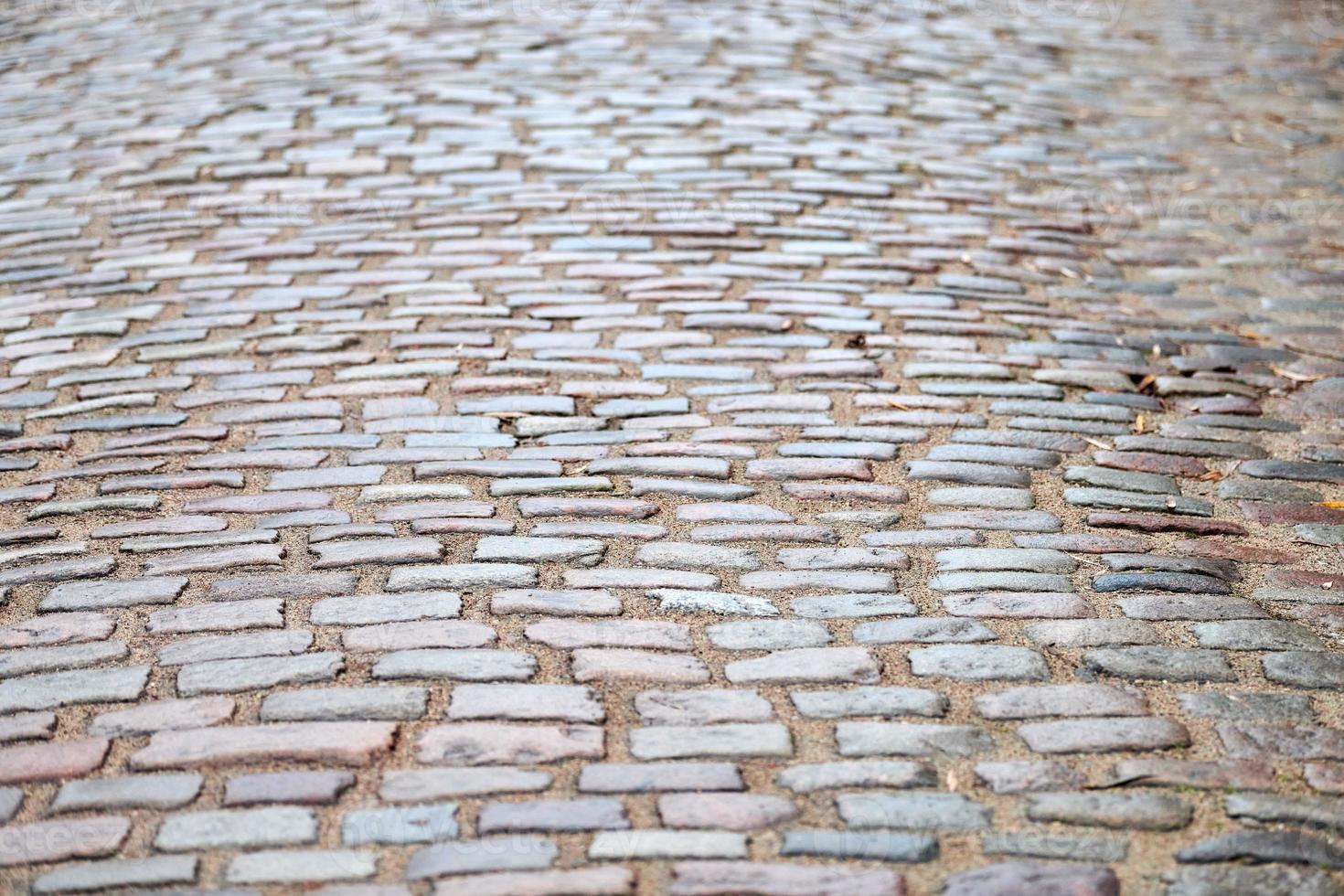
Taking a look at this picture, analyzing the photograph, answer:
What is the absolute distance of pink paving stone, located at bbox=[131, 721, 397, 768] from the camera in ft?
8.46

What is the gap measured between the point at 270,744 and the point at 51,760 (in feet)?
1.34

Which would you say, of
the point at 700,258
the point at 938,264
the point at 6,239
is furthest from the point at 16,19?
the point at 938,264

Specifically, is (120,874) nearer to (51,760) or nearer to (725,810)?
(51,760)

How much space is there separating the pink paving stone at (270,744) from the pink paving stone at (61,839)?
0.55 feet

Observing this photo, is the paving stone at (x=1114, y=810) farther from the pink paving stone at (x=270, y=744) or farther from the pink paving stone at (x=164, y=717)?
the pink paving stone at (x=164, y=717)

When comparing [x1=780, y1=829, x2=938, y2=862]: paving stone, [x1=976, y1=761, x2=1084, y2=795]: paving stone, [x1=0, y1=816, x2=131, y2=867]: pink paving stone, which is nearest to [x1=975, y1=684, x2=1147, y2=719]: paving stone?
[x1=976, y1=761, x2=1084, y2=795]: paving stone

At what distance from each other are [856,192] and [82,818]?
14.0 feet

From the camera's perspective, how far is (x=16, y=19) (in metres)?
8.91

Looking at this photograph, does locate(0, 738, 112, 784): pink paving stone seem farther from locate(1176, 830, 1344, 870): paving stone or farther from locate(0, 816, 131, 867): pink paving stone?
locate(1176, 830, 1344, 870): paving stone

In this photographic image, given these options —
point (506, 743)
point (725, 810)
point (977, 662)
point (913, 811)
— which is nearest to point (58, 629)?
point (506, 743)

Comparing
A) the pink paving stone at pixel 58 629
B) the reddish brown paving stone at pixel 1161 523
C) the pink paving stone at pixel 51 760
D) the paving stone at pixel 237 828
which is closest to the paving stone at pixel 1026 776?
the reddish brown paving stone at pixel 1161 523

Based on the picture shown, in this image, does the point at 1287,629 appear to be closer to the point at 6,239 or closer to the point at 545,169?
the point at 545,169

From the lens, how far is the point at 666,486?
365 cm

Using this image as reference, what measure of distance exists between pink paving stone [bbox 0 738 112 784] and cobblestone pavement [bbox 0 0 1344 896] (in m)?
0.02
